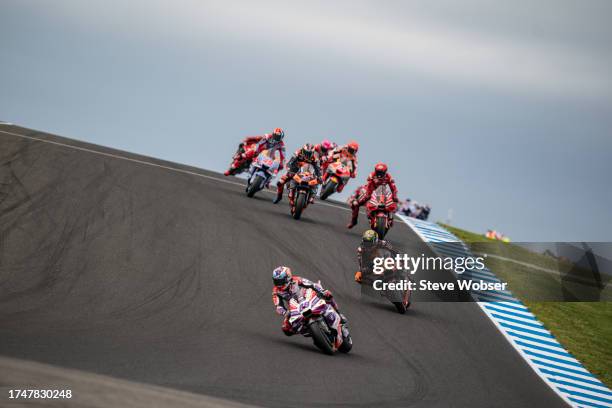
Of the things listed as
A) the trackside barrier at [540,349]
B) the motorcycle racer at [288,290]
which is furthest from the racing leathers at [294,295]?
the trackside barrier at [540,349]

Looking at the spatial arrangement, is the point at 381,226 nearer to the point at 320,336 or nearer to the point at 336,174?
the point at 336,174

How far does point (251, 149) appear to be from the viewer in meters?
27.6

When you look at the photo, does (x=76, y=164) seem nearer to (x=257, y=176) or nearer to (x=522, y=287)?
(x=257, y=176)

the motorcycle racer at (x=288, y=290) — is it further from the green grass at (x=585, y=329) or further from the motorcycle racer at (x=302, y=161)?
the motorcycle racer at (x=302, y=161)

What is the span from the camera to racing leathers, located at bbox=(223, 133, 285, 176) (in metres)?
25.9

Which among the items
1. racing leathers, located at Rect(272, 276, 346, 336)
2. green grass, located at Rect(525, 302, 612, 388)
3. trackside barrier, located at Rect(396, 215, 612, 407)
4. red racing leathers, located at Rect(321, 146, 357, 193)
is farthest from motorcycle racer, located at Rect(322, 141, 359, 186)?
racing leathers, located at Rect(272, 276, 346, 336)

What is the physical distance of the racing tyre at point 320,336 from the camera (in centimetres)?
1373

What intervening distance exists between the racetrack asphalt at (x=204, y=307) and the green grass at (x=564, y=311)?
7.08ft

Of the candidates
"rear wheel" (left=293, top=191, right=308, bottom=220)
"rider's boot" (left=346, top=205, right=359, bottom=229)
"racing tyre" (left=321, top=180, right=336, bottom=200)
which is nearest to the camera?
"rear wheel" (left=293, top=191, right=308, bottom=220)

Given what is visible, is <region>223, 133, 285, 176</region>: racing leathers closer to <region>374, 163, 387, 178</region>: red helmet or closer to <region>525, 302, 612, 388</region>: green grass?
<region>374, 163, 387, 178</region>: red helmet

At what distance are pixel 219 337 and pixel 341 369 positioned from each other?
200 cm

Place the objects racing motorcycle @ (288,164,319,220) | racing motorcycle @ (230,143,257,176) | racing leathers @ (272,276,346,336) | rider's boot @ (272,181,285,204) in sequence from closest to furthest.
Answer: racing leathers @ (272,276,346,336) < racing motorcycle @ (288,164,319,220) < rider's boot @ (272,181,285,204) < racing motorcycle @ (230,143,257,176)

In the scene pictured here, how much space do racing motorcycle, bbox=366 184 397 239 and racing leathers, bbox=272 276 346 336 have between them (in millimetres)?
8122

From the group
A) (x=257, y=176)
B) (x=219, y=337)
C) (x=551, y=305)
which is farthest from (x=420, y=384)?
(x=257, y=176)
